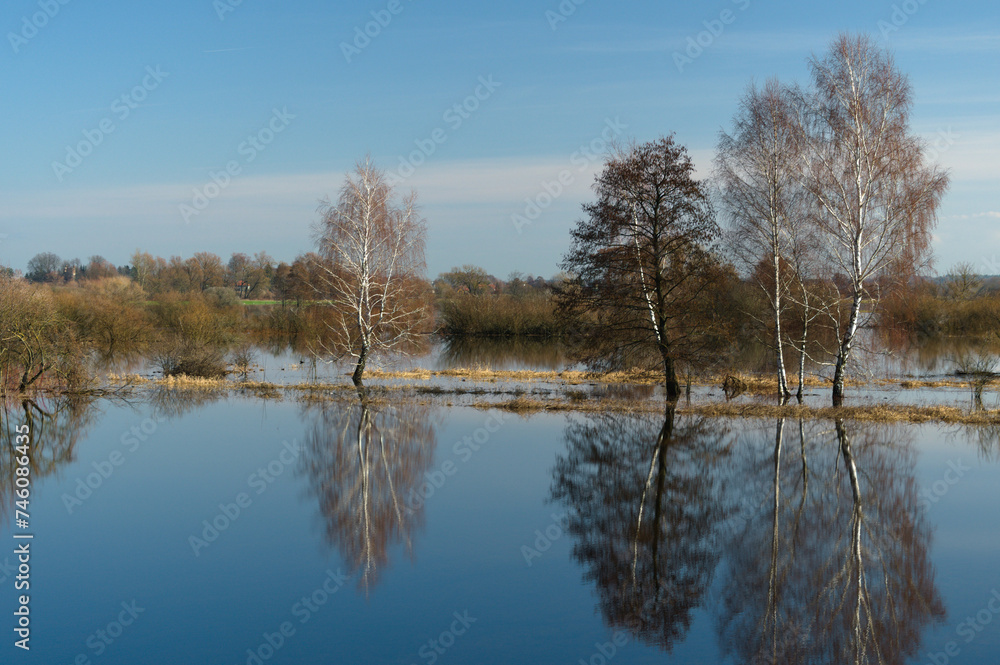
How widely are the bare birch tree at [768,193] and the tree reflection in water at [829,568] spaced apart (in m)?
8.29

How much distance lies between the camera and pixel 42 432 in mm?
17297

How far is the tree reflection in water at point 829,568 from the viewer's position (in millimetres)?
6836

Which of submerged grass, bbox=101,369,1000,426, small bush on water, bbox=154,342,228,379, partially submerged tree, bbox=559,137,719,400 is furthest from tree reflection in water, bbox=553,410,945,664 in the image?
small bush on water, bbox=154,342,228,379

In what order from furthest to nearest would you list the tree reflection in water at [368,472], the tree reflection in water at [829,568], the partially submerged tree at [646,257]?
the partially submerged tree at [646,257]
the tree reflection in water at [368,472]
the tree reflection in water at [829,568]

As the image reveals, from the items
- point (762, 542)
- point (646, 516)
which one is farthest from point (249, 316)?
point (762, 542)

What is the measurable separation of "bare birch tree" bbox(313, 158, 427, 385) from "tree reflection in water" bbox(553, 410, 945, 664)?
13258mm

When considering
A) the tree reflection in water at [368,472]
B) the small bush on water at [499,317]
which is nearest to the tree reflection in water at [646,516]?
the tree reflection in water at [368,472]

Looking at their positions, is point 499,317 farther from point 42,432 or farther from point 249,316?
point 42,432

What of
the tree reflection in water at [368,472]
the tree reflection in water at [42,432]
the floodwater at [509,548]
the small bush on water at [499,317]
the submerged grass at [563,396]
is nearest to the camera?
the floodwater at [509,548]

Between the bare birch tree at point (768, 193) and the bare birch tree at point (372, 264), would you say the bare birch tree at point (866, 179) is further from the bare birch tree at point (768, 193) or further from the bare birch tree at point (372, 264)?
the bare birch tree at point (372, 264)

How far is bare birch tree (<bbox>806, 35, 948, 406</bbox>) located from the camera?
1973 centimetres

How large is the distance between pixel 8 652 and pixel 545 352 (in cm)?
3533

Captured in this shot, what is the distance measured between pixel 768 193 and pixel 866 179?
2.34 metres

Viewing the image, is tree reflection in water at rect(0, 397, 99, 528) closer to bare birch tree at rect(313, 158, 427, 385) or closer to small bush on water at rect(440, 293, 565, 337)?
bare birch tree at rect(313, 158, 427, 385)
